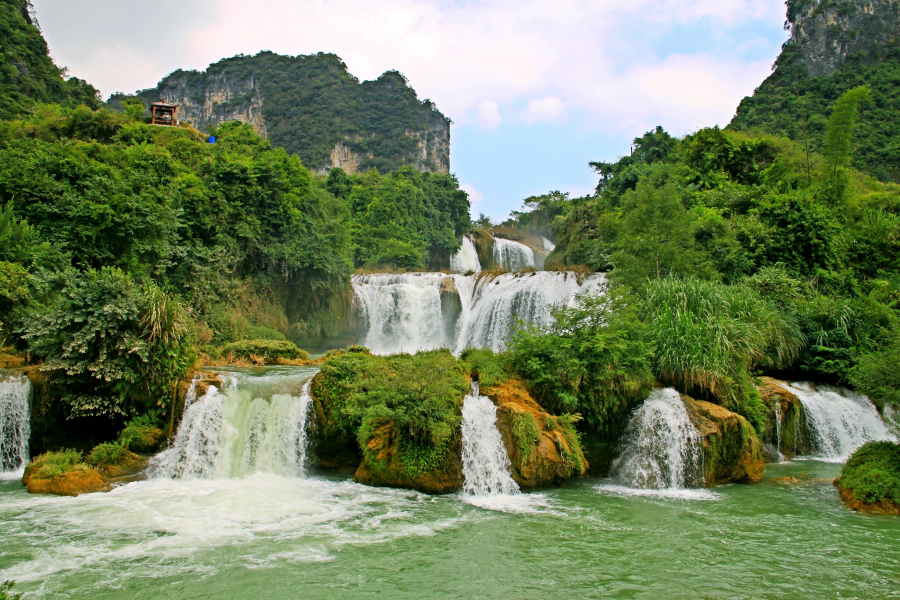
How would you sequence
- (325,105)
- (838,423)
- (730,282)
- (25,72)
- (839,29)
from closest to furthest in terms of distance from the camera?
(838,423)
(730,282)
(25,72)
(839,29)
(325,105)

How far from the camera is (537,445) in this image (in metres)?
10.5

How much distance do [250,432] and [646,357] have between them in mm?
8424

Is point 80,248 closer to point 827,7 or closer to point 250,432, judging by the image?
point 250,432

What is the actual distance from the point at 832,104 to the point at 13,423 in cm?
5254

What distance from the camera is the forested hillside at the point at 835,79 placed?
122ft

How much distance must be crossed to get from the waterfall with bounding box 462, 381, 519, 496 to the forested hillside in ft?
107

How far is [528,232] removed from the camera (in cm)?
5919

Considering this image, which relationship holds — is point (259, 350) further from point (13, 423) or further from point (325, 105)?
point (325, 105)

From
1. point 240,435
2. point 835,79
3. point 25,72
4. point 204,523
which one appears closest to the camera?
point 204,523

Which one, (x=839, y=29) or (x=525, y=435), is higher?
(x=839, y=29)

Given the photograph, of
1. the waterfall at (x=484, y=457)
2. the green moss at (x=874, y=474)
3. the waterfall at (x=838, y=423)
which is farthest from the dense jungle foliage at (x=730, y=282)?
the waterfall at (x=484, y=457)

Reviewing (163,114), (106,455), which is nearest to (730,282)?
(106,455)

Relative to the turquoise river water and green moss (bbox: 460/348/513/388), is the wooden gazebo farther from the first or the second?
the turquoise river water

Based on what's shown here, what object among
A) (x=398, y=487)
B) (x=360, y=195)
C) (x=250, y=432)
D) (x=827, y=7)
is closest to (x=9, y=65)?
(x=360, y=195)
